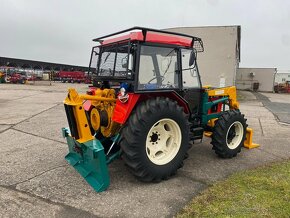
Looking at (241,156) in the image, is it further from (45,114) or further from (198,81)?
(45,114)

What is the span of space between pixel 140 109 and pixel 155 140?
662 millimetres

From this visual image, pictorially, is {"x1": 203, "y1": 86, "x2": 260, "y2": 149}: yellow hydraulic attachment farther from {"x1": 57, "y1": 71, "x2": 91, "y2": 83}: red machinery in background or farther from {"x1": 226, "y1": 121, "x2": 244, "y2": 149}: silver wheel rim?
{"x1": 57, "y1": 71, "x2": 91, "y2": 83}: red machinery in background

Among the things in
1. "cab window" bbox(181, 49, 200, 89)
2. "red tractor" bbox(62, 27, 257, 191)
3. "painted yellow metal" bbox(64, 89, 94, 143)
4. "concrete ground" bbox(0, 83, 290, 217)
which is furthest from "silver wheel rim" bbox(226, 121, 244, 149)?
"painted yellow metal" bbox(64, 89, 94, 143)

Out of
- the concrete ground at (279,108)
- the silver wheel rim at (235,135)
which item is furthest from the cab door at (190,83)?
the concrete ground at (279,108)

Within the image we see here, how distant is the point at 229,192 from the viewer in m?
3.64

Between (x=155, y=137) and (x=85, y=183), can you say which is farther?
(x=155, y=137)

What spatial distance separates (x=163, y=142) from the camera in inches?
166

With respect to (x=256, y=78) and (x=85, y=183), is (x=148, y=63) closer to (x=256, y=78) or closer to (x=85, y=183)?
(x=85, y=183)

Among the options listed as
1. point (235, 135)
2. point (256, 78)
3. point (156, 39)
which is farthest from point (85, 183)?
point (256, 78)

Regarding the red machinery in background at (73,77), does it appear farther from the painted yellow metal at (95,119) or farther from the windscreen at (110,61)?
the painted yellow metal at (95,119)

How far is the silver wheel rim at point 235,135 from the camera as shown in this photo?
5.31 m

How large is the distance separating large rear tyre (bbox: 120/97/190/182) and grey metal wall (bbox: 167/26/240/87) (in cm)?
1627

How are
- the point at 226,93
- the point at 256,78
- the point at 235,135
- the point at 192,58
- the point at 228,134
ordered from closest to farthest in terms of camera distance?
1. the point at 192,58
2. the point at 228,134
3. the point at 235,135
4. the point at 226,93
5. the point at 256,78

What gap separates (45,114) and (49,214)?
755 centimetres
